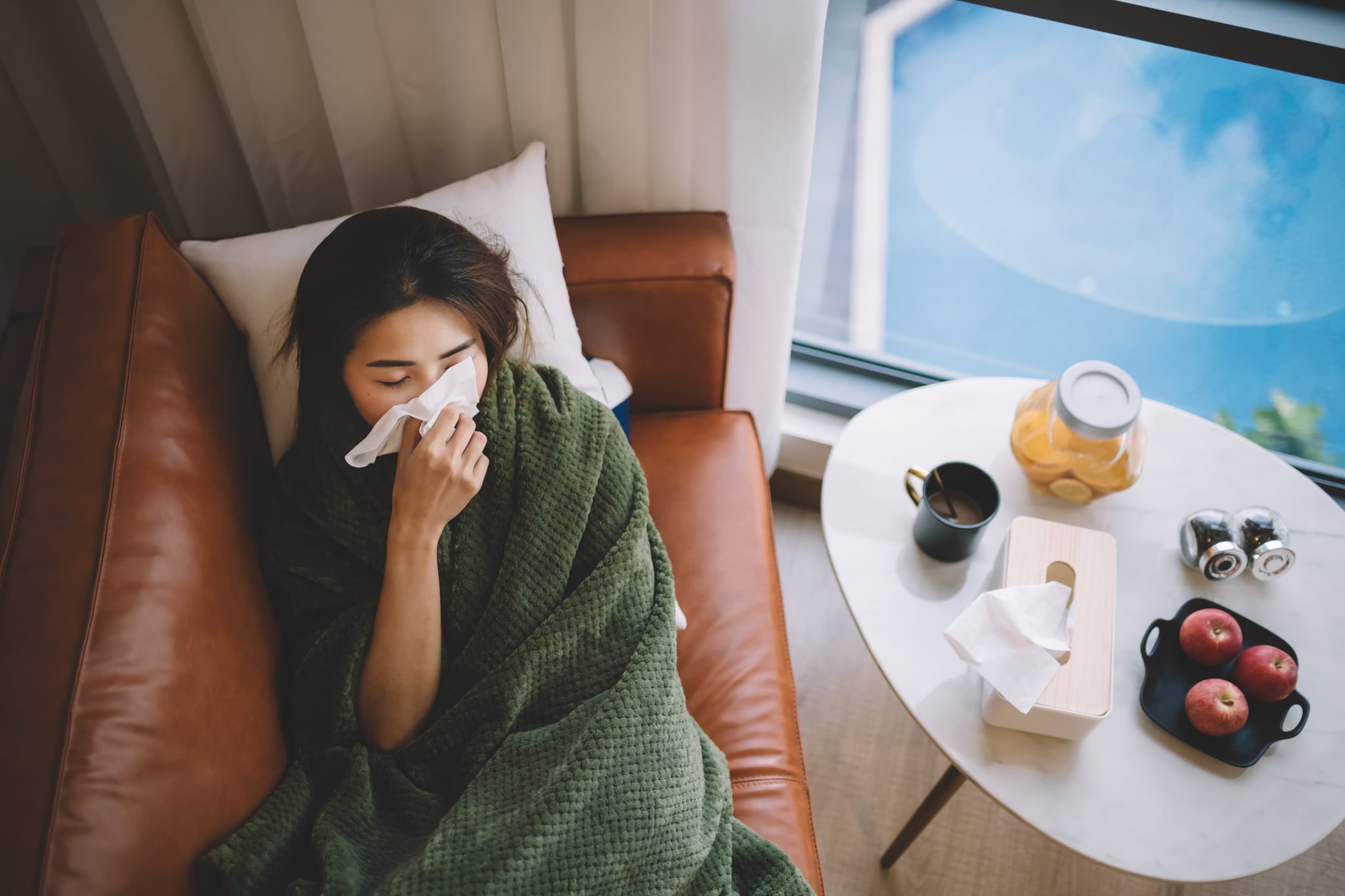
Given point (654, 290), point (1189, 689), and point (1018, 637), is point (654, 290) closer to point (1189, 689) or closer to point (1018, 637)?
point (1018, 637)

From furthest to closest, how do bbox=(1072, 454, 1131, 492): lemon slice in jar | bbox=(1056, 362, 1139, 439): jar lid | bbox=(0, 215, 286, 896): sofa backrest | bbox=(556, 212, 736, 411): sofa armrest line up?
bbox=(556, 212, 736, 411): sofa armrest → bbox=(1072, 454, 1131, 492): lemon slice in jar → bbox=(1056, 362, 1139, 439): jar lid → bbox=(0, 215, 286, 896): sofa backrest

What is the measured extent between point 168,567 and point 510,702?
391 mm

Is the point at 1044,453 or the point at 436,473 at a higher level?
the point at 436,473

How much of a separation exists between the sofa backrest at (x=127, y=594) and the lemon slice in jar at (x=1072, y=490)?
114cm

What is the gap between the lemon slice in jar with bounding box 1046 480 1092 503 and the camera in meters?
1.23

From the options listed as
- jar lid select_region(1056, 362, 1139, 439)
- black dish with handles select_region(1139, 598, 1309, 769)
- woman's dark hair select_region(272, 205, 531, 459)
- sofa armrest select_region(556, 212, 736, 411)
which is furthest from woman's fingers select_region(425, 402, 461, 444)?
black dish with handles select_region(1139, 598, 1309, 769)

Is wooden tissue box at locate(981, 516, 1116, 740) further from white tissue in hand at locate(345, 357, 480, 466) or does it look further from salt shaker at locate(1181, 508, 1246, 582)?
white tissue in hand at locate(345, 357, 480, 466)

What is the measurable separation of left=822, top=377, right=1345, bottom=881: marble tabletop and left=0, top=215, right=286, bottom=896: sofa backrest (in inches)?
31.8

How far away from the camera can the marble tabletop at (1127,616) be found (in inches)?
38.3

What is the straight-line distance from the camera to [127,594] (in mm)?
798

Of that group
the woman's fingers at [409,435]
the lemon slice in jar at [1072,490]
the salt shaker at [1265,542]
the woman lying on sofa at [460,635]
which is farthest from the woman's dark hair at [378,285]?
the salt shaker at [1265,542]

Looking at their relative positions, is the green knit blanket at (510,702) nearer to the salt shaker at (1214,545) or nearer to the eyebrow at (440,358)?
the eyebrow at (440,358)

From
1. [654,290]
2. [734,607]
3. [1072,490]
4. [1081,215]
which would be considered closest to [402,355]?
[654,290]

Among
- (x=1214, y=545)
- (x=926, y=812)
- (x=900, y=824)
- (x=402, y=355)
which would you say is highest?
(x=402, y=355)
